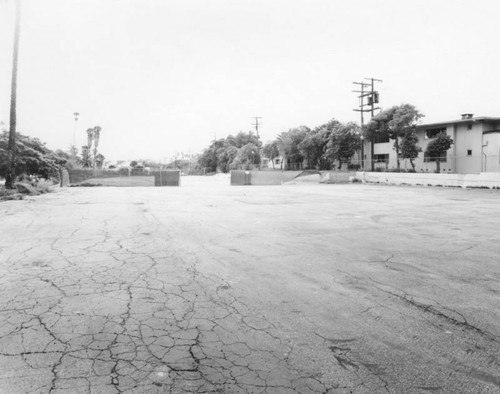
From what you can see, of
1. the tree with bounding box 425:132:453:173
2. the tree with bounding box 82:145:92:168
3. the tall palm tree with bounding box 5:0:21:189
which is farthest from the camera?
the tree with bounding box 82:145:92:168

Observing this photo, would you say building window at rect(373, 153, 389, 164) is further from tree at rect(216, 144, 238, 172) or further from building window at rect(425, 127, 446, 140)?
tree at rect(216, 144, 238, 172)

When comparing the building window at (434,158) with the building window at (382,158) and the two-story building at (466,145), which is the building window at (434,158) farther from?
the building window at (382,158)

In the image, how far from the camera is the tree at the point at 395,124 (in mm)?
46625

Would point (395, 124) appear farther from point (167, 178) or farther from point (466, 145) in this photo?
point (167, 178)

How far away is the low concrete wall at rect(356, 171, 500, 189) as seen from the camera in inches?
1297

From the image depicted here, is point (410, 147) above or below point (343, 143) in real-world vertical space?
below

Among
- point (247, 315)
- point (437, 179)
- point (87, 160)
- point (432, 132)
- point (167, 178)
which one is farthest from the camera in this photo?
point (87, 160)

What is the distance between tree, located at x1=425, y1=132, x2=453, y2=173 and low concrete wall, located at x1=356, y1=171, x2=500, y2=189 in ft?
23.3

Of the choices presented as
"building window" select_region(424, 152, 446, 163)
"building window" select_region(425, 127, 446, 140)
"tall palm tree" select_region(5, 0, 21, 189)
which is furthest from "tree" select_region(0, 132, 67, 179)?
"building window" select_region(425, 127, 446, 140)

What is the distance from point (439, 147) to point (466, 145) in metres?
2.99

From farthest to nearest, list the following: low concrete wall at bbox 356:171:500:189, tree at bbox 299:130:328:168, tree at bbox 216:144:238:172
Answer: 1. tree at bbox 216:144:238:172
2. tree at bbox 299:130:328:168
3. low concrete wall at bbox 356:171:500:189

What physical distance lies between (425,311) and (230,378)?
8.76ft

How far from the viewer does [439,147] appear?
4538 cm

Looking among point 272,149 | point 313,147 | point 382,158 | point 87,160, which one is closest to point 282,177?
point 313,147
